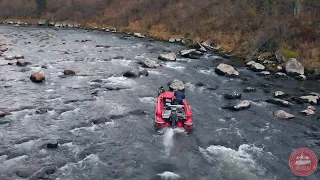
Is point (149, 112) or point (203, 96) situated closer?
point (149, 112)

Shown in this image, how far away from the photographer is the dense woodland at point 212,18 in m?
35.3

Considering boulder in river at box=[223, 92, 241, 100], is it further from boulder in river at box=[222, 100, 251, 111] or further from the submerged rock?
the submerged rock

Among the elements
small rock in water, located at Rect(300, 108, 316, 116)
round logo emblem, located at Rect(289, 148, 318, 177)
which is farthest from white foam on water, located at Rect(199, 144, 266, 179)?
small rock in water, located at Rect(300, 108, 316, 116)

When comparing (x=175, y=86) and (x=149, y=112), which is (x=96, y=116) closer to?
(x=149, y=112)

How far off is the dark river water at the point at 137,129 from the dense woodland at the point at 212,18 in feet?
24.3

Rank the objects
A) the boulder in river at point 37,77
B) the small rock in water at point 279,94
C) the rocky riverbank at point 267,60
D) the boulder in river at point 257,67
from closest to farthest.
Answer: the small rock in water at point 279,94 → the boulder in river at point 37,77 → the rocky riverbank at point 267,60 → the boulder in river at point 257,67

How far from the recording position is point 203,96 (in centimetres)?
2509

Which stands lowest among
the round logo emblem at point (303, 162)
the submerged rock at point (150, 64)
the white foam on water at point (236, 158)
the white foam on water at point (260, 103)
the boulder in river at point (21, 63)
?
the round logo emblem at point (303, 162)

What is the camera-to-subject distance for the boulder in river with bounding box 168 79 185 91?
2598cm

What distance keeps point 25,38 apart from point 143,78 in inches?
1000

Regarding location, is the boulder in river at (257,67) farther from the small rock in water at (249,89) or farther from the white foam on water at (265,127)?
the white foam on water at (265,127)

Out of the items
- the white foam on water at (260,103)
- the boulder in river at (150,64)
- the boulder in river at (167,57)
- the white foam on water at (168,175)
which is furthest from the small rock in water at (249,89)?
the white foam on water at (168,175)

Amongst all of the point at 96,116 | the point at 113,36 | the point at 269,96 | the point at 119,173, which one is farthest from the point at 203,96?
the point at 113,36

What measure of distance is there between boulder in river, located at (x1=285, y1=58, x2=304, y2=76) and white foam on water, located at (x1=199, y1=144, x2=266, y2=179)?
48.2 feet
